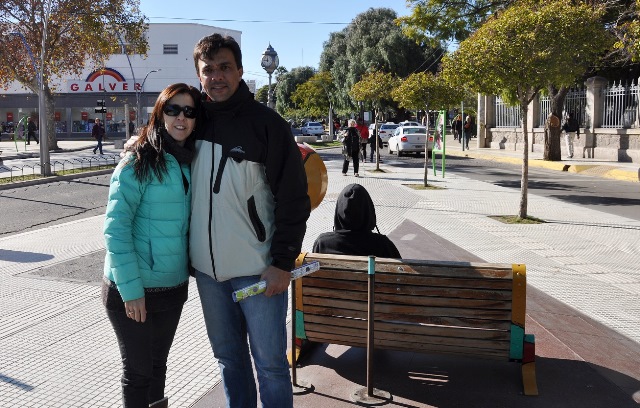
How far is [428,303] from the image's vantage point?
149 inches

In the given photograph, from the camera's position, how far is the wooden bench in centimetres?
369

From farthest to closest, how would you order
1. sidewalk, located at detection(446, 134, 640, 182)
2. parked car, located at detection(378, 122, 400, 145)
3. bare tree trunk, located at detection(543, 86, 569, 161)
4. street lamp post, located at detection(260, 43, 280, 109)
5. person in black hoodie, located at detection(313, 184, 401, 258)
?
1. parked car, located at detection(378, 122, 400, 145)
2. street lamp post, located at detection(260, 43, 280, 109)
3. bare tree trunk, located at detection(543, 86, 569, 161)
4. sidewalk, located at detection(446, 134, 640, 182)
5. person in black hoodie, located at detection(313, 184, 401, 258)

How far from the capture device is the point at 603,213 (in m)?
11.7

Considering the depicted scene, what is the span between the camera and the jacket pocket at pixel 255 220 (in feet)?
9.05

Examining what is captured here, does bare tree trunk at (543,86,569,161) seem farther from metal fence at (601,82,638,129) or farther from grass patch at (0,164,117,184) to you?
grass patch at (0,164,117,184)

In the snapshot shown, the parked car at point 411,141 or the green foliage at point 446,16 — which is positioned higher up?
the green foliage at point 446,16

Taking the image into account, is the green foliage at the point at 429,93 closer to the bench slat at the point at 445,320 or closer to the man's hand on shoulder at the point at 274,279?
the bench slat at the point at 445,320

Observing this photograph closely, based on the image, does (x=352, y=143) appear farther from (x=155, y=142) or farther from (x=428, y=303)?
(x=155, y=142)

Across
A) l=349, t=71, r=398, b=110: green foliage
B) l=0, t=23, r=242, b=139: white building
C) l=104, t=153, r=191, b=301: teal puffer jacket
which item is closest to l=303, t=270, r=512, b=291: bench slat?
l=104, t=153, r=191, b=301: teal puffer jacket

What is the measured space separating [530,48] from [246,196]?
900cm

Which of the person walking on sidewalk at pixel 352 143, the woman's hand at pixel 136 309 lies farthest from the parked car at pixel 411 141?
the woman's hand at pixel 136 309

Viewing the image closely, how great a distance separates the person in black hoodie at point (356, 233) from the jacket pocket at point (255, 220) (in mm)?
1481

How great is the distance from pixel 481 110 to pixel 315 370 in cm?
3093

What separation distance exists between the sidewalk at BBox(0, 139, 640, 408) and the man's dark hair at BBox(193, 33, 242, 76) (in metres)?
2.06
